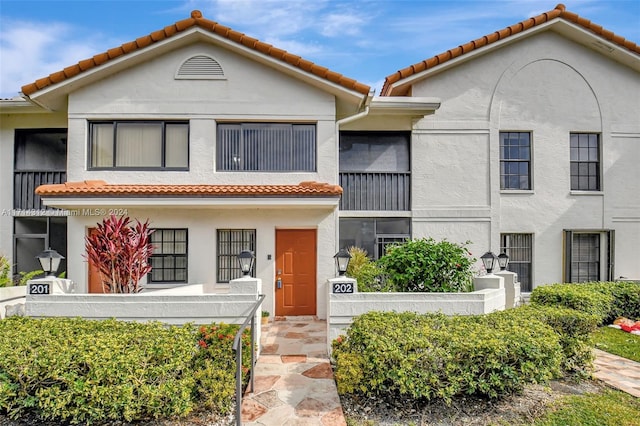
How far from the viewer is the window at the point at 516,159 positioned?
455 inches


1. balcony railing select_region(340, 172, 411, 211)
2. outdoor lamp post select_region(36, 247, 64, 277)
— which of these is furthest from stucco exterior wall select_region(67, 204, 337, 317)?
outdoor lamp post select_region(36, 247, 64, 277)

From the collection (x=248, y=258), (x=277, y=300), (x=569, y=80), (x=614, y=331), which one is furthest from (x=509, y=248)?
(x=248, y=258)

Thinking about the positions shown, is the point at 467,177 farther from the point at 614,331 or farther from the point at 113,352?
the point at 113,352

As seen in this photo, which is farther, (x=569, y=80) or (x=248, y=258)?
(x=569, y=80)

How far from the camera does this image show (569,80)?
1161cm

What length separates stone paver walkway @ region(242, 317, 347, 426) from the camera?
4.71 meters

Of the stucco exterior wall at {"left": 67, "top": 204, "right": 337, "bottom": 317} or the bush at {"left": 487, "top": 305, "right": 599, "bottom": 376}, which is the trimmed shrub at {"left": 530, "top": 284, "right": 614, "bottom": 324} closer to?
the bush at {"left": 487, "top": 305, "right": 599, "bottom": 376}

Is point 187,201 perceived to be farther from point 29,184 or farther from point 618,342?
point 618,342

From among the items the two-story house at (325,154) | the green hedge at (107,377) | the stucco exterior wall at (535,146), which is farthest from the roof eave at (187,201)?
the stucco exterior wall at (535,146)

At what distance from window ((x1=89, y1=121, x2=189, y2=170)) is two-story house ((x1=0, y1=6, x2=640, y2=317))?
4 cm

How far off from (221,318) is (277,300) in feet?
11.6

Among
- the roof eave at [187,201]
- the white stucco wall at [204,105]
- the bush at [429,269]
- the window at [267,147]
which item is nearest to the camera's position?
the bush at [429,269]

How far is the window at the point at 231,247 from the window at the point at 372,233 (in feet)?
9.60

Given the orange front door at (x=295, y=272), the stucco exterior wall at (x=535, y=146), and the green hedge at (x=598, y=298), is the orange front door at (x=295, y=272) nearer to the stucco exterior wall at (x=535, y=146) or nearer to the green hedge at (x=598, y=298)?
the stucco exterior wall at (x=535, y=146)
